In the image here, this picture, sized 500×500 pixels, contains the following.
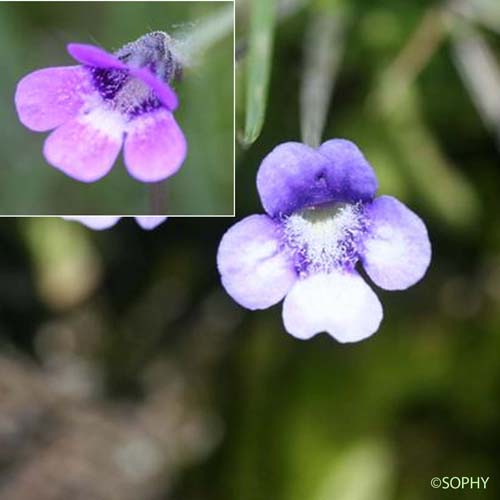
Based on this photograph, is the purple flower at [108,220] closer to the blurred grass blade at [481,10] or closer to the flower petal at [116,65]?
the flower petal at [116,65]

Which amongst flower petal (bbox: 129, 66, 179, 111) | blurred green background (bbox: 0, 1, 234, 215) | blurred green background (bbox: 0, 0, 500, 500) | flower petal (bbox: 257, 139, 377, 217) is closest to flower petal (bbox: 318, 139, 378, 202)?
flower petal (bbox: 257, 139, 377, 217)

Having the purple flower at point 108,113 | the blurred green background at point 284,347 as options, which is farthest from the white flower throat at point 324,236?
the blurred green background at point 284,347

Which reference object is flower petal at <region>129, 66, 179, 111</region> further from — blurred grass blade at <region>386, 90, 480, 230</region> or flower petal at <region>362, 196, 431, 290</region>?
blurred grass blade at <region>386, 90, 480, 230</region>

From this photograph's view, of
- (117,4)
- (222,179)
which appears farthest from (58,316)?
(117,4)

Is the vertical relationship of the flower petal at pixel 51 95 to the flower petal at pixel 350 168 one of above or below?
above

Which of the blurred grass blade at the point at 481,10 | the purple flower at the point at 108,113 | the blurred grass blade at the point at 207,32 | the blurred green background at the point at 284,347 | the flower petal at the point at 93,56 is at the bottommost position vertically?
the blurred green background at the point at 284,347

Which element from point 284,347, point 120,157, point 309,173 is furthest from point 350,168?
point 284,347
